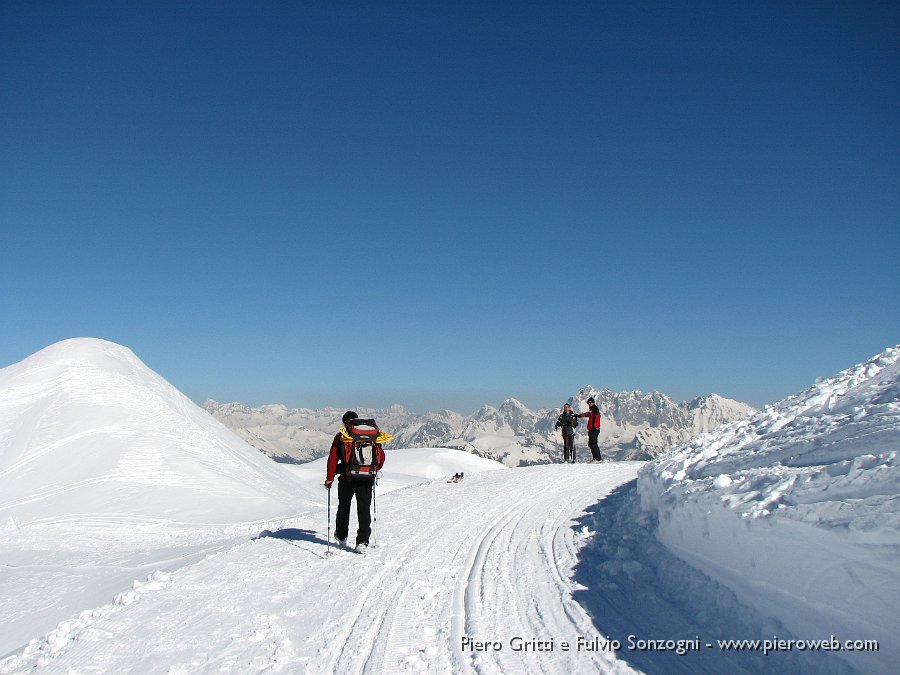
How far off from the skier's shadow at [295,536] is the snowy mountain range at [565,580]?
5 cm

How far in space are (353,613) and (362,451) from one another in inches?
125

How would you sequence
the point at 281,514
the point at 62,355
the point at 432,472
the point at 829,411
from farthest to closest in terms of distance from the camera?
the point at 432,472
the point at 62,355
the point at 281,514
the point at 829,411

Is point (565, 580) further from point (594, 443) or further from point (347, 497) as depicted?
point (594, 443)

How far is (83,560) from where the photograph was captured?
1185 cm

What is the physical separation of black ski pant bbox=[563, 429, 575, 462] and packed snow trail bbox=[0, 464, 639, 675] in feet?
42.1

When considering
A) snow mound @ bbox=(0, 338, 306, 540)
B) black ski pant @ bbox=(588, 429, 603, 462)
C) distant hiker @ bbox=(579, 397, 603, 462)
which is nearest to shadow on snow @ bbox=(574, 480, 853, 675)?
snow mound @ bbox=(0, 338, 306, 540)

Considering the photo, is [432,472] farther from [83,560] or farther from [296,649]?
[296,649]

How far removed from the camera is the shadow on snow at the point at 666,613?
4398 millimetres

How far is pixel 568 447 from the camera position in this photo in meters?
22.2

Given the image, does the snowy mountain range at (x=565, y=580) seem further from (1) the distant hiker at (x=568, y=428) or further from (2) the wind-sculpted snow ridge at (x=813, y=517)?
(1) the distant hiker at (x=568, y=428)

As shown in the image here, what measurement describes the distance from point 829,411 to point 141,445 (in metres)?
20.7

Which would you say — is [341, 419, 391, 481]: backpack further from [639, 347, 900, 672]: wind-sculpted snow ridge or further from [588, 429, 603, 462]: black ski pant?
[588, 429, 603, 462]: black ski pant

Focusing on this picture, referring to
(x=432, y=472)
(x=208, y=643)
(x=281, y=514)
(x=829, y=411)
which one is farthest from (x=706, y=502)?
(x=432, y=472)

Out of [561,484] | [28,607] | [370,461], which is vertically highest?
[370,461]
